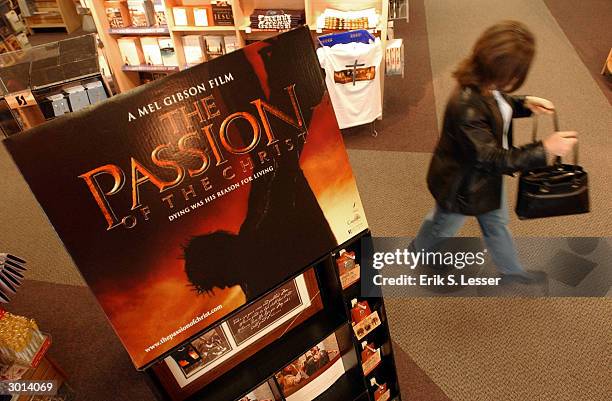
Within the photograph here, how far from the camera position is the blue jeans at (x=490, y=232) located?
2.23 m

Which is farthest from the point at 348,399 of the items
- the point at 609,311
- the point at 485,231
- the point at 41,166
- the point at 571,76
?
the point at 571,76

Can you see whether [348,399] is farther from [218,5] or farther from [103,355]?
[218,5]

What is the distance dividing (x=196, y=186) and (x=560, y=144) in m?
1.49

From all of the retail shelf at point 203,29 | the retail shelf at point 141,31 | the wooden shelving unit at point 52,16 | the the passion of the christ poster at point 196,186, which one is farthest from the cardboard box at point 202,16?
the wooden shelving unit at point 52,16

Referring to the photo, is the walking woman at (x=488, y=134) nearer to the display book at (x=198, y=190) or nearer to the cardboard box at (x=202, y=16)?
the display book at (x=198, y=190)

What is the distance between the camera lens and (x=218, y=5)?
159 inches

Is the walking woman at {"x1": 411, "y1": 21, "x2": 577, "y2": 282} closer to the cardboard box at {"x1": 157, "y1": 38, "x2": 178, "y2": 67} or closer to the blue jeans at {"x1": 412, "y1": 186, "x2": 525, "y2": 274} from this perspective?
the blue jeans at {"x1": 412, "y1": 186, "x2": 525, "y2": 274}

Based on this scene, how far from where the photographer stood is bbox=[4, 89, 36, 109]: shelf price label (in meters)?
3.37

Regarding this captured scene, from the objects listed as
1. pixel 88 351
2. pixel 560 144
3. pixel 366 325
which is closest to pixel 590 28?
pixel 560 144

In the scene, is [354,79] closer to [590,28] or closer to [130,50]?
[130,50]

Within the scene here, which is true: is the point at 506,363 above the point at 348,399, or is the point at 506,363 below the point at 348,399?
below

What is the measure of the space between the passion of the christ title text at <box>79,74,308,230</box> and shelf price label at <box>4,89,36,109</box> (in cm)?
318

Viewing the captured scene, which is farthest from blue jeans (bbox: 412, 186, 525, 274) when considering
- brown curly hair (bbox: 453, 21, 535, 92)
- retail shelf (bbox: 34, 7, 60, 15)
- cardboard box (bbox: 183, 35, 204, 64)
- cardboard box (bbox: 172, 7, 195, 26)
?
retail shelf (bbox: 34, 7, 60, 15)

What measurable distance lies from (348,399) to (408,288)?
3.81 feet
